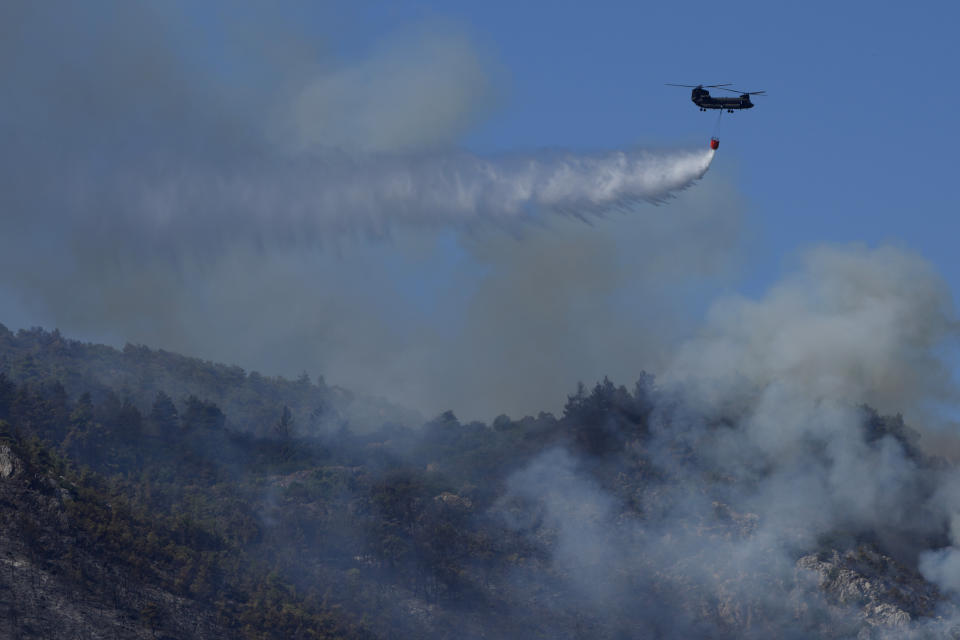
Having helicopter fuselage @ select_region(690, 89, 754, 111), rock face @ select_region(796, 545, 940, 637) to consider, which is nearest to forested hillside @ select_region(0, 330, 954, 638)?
rock face @ select_region(796, 545, 940, 637)

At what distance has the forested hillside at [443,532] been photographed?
419ft

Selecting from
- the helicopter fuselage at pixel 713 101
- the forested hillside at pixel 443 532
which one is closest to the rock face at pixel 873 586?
the forested hillside at pixel 443 532

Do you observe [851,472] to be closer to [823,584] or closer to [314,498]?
[823,584]

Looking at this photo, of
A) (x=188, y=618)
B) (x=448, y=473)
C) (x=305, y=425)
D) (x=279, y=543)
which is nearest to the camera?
(x=188, y=618)

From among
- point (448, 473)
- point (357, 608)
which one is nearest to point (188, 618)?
point (357, 608)

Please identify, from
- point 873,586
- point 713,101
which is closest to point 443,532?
point 873,586

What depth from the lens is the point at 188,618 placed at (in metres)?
126

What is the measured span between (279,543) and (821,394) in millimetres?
62156

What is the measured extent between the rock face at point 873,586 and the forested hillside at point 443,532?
21cm

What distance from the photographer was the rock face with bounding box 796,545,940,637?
460 feet

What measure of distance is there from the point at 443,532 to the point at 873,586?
39.7m

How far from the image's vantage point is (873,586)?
471 ft

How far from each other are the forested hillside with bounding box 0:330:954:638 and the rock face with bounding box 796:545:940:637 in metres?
0.21

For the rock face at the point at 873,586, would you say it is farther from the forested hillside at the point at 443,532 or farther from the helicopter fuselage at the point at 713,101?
the helicopter fuselage at the point at 713,101
